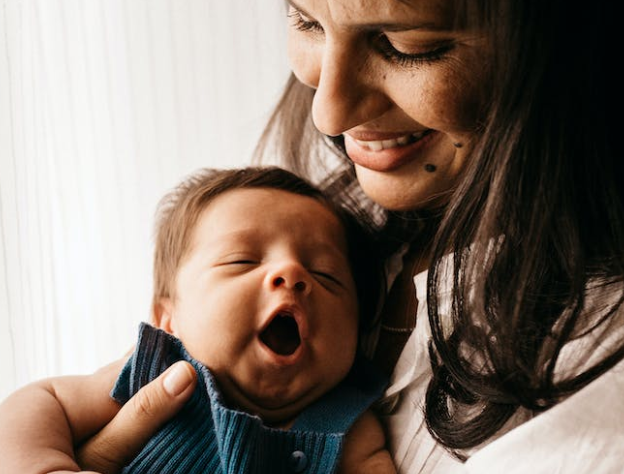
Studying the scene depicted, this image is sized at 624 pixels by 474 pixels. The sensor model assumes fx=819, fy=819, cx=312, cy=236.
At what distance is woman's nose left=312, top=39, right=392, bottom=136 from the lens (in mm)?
965

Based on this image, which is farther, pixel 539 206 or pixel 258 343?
pixel 258 343

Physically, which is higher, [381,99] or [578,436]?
[381,99]

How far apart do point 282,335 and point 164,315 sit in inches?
8.6

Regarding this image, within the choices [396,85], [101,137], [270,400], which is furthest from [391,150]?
[101,137]

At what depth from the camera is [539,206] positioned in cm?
90

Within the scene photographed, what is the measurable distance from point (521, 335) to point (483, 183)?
18 cm

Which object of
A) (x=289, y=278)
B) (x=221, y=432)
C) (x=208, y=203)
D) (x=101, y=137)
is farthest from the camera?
(x=101, y=137)

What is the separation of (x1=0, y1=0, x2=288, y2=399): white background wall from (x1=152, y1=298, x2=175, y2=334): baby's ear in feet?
1.06

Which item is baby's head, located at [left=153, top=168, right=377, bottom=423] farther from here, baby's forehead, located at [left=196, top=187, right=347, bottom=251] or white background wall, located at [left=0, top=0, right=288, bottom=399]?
white background wall, located at [left=0, top=0, right=288, bottom=399]

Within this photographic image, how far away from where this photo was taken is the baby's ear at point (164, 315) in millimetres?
1288

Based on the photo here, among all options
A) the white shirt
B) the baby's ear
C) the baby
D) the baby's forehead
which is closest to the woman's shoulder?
the white shirt

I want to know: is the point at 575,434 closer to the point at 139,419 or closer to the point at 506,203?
the point at 506,203

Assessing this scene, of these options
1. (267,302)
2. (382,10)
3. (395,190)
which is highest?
(382,10)

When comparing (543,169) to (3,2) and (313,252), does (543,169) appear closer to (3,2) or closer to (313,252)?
(313,252)
